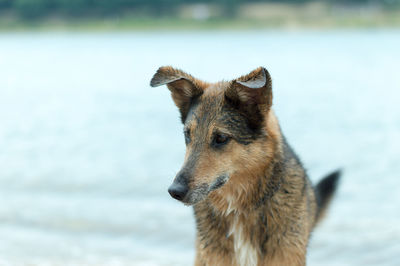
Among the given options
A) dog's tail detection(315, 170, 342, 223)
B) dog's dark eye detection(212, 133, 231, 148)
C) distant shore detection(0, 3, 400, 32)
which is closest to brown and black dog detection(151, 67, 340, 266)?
dog's dark eye detection(212, 133, 231, 148)

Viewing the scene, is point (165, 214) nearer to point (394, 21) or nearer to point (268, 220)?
point (268, 220)

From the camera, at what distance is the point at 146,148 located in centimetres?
1344

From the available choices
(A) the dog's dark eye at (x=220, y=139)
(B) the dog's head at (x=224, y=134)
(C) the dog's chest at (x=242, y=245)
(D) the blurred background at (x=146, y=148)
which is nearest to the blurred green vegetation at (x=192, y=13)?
(D) the blurred background at (x=146, y=148)

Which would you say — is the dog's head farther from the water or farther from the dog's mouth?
the water

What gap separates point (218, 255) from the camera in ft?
16.3

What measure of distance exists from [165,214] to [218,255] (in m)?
4.20

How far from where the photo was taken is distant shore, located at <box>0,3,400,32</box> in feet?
195

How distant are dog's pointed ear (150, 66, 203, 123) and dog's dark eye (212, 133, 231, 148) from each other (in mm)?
523

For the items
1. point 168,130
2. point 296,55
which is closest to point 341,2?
point 296,55

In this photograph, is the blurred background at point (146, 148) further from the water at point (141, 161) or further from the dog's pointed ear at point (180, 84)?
the dog's pointed ear at point (180, 84)

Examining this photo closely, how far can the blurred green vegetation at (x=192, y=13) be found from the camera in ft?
201

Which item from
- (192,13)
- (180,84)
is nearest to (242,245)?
(180,84)

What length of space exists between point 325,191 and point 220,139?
2.14 meters

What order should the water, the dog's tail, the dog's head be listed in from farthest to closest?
1. the water
2. the dog's tail
3. the dog's head
